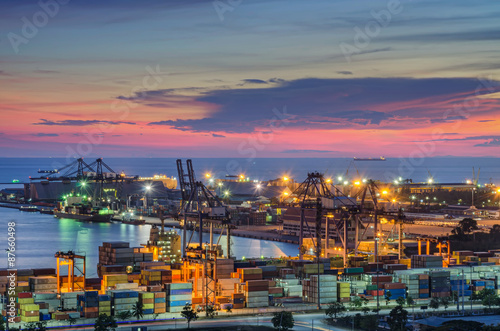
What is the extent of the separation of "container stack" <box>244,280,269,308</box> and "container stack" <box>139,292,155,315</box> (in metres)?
2.37

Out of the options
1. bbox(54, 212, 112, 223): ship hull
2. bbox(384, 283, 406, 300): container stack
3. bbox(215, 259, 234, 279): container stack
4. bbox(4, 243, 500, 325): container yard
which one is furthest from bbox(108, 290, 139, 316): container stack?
bbox(54, 212, 112, 223): ship hull

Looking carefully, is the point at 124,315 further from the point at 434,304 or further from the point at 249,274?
the point at 434,304

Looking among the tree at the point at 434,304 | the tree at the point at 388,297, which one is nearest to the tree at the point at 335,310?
the tree at the point at 388,297

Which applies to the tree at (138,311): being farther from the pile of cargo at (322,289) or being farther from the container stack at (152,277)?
the pile of cargo at (322,289)

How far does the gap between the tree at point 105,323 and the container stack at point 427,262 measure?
38.1 ft

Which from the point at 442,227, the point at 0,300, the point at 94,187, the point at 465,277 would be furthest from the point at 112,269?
the point at 94,187

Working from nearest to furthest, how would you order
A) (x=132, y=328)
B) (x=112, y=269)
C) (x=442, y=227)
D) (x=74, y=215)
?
(x=132, y=328) → (x=112, y=269) → (x=442, y=227) → (x=74, y=215)

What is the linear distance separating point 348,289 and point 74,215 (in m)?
37.6

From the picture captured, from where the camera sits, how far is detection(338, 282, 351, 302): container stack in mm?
21594

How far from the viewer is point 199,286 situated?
848 inches

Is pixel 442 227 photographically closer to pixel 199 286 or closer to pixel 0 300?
pixel 199 286

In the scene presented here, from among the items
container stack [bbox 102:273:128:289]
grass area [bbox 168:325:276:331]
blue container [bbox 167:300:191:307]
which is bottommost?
grass area [bbox 168:325:276:331]

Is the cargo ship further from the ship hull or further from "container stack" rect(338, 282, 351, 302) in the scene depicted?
"container stack" rect(338, 282, 351, 302)

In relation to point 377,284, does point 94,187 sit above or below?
above
